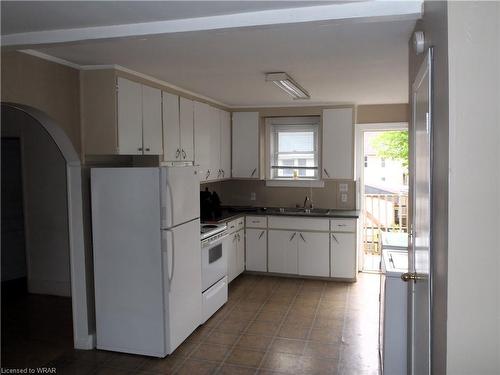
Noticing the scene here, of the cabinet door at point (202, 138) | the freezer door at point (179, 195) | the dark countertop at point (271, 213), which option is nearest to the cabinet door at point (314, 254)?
the dark countertop at point (271, 213)

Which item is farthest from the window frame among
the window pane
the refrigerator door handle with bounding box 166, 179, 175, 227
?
the refrigerator door handle with bounding box 166, 179, 175, 227

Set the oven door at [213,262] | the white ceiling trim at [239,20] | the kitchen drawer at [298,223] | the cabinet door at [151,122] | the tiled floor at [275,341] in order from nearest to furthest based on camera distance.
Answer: the white ceiling trim at [239,20] → the tiled floor at [275,341] → the cabinet door at [151,122] → the oven door at [213,262] → the kitchen drawer at [298,223]

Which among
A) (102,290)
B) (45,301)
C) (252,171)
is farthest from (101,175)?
(252,171)

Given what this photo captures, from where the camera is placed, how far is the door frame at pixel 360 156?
224 inches

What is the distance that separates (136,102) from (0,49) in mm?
1207

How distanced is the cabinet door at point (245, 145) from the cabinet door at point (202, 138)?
0.89m

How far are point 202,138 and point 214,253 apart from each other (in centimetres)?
144

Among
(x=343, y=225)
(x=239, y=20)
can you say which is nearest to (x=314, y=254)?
(x=343, y=225)

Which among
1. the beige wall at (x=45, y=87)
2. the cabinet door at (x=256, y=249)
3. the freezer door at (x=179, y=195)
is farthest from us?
the cabinet door at (x=256, y=249)

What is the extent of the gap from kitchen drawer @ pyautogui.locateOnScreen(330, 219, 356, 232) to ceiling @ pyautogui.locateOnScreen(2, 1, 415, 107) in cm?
165

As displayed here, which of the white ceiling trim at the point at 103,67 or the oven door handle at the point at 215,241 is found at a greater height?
the white ceiling trim at the point at 103,67

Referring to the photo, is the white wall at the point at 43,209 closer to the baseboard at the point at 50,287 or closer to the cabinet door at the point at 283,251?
the baseboard at the point at 50,287

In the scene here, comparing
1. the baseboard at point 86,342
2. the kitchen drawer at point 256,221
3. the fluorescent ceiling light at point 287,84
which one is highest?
the fluorescent ceiling light at point 287,84

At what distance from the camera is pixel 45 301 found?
4984 millimetres
